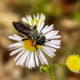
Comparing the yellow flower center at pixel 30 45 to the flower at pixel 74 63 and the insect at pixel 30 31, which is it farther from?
the flower at pixel 74 63

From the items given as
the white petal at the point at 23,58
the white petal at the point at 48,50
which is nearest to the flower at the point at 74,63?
the white petal at the point at 48,50

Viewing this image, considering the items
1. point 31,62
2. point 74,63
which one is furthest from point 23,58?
point 74,63

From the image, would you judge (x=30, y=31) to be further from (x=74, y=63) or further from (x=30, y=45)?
(x=74, y=63)

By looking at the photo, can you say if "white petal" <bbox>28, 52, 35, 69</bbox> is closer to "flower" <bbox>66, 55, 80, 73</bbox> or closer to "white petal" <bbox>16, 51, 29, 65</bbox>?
"white petal" <bbox>16, 51, 29, 65</bbox>

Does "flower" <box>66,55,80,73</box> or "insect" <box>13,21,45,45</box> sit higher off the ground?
"insect" <box>13,21,45,45</box>

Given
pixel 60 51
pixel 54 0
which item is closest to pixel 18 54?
pixel 60 51

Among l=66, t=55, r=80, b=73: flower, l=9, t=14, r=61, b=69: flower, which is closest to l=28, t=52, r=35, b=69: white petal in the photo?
l=9, t=14, r=61, b=69: flower
